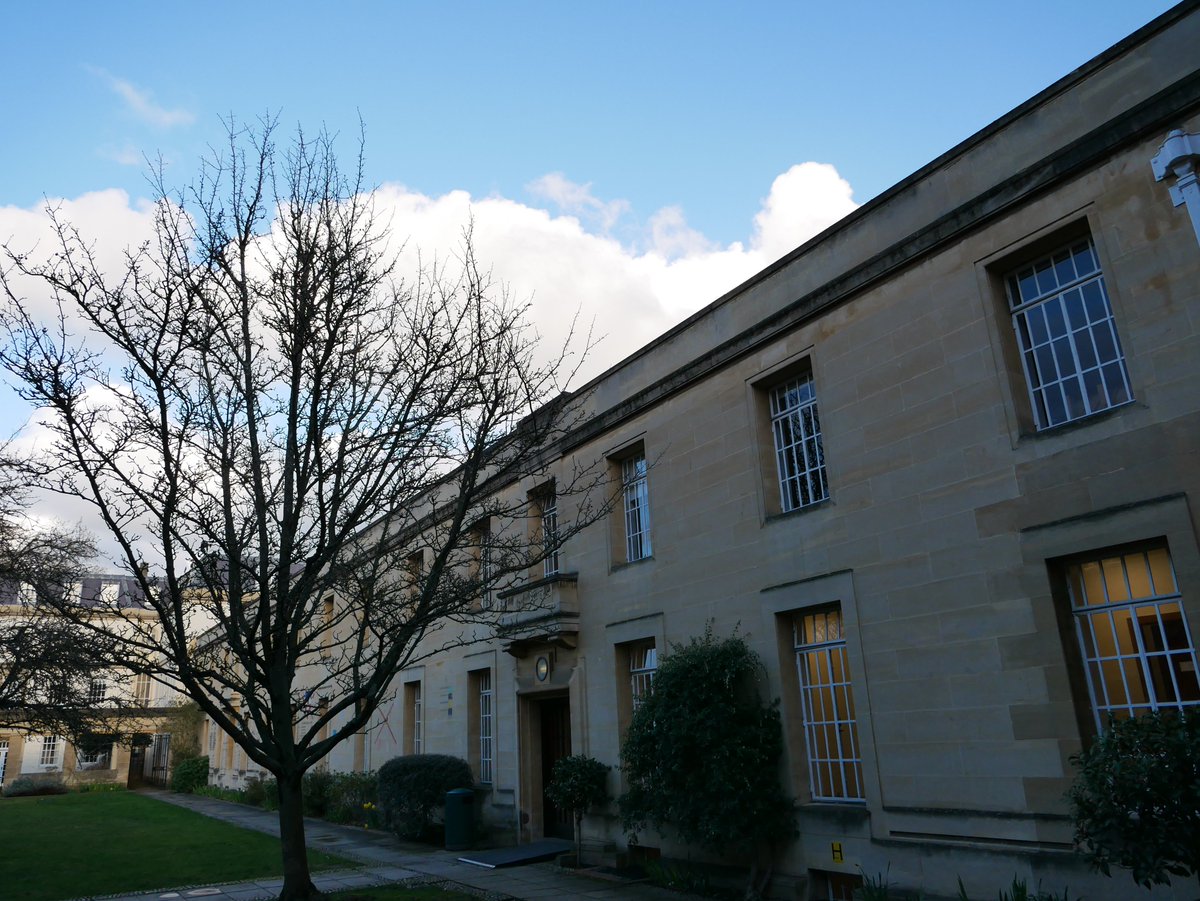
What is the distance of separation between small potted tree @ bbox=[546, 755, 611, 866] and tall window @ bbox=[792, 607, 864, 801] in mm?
3910

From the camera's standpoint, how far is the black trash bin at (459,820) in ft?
51.7

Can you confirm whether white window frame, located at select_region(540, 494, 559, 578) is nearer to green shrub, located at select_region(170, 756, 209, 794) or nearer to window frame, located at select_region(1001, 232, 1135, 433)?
window frame, located at select_region(1001, 232, 1135, 433)

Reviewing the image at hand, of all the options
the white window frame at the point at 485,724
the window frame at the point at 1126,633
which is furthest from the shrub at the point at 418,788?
the window frame at the point at 1126,633

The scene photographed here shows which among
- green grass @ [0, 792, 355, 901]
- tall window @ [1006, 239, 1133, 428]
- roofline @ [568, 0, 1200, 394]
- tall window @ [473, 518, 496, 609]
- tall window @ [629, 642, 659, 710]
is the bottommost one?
green grass @ [0, 792, 355, 901]

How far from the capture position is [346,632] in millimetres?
23453

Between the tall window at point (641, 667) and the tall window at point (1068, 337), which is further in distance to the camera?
the tall window at point (641, 667)

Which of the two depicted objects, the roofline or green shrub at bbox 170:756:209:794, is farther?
green shrub at bbox 170:756:209:794

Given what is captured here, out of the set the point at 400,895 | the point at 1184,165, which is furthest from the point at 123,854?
the point at 1184,165

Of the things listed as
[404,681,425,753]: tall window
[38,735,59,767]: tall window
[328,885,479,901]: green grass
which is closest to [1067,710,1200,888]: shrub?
[328,885,479,901]: green grass

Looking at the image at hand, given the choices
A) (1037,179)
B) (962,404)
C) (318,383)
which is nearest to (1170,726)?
(962,404)

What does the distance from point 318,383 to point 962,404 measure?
685 cm

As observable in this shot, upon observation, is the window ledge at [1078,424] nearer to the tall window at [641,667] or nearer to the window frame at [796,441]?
the window frame at [796,441]

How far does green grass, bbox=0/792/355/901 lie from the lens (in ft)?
41.3

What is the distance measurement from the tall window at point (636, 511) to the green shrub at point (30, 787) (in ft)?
118
